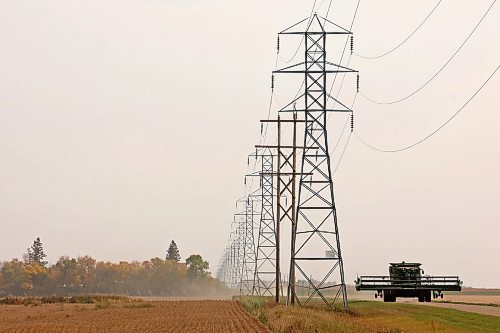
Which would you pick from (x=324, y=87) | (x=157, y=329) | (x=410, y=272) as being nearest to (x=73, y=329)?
(x=157, y=329)

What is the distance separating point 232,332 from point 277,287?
93.1 ft

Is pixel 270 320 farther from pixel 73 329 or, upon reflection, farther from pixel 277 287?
pixel 277 287

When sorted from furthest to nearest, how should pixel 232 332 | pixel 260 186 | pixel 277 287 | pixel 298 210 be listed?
1. pixel 260 186
2. pixel 277 287
3. pixel 298 210
4. pixel 232 332

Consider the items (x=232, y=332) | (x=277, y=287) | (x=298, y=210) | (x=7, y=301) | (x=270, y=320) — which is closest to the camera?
(x=232, y=332)

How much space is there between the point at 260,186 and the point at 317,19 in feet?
112

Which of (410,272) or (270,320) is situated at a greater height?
(410,272)

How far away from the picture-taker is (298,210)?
49.4 m

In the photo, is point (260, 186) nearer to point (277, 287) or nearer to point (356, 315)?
point (277, 287)

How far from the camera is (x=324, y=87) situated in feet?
166

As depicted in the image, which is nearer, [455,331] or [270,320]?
[455,331]

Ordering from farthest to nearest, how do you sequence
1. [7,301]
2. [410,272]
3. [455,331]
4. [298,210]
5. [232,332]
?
[7,301]
[410,272]
[298,210]
[232,332]
[455,331]

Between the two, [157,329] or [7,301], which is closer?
[157,329]

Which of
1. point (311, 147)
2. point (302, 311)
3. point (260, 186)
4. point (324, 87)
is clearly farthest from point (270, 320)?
point (260, 186)

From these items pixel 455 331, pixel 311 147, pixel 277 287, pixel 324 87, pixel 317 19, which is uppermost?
pixel 317 19
